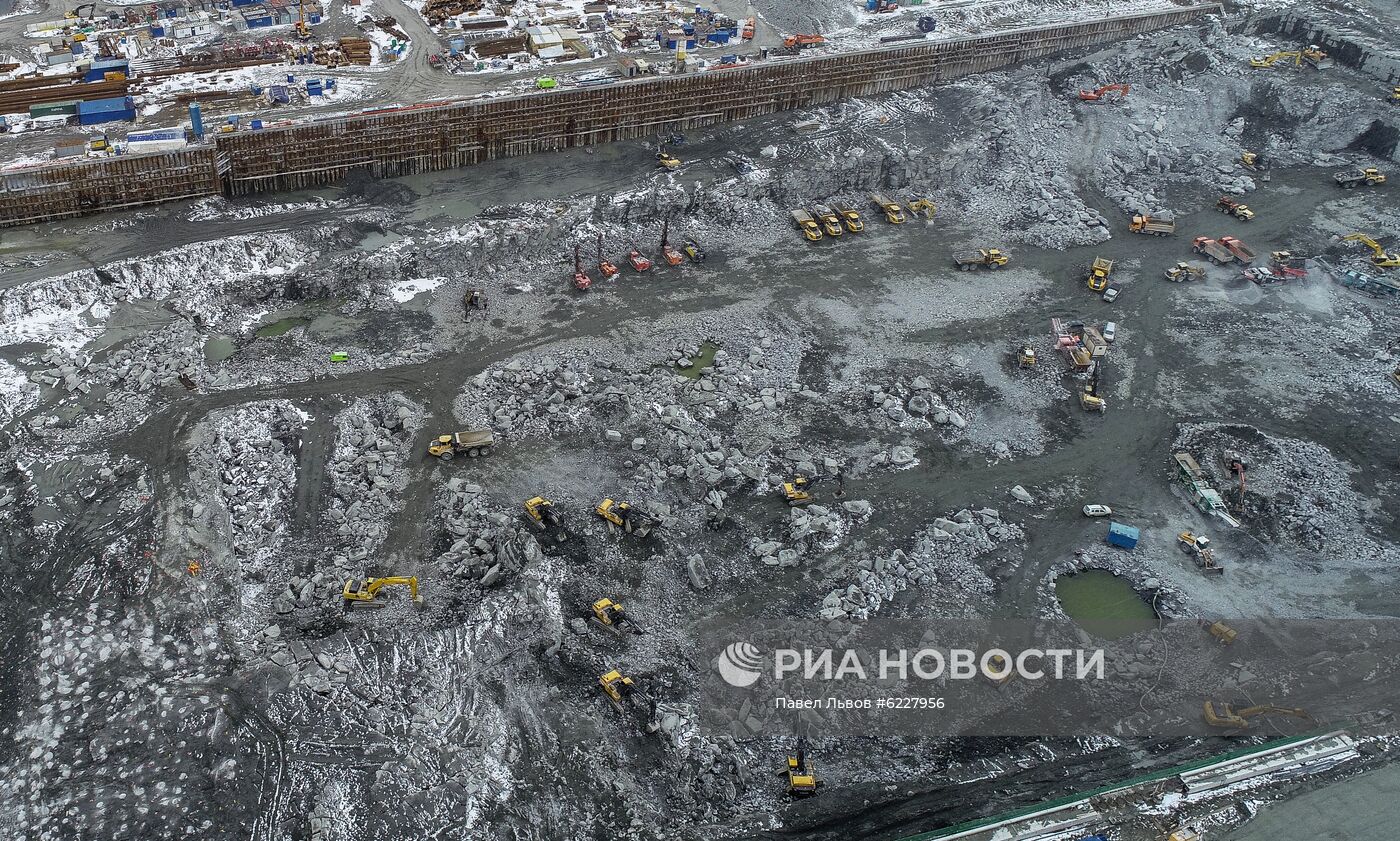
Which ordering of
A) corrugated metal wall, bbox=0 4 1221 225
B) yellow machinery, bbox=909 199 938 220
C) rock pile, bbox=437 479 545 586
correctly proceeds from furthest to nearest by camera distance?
yellow machinery, bbox=909 199 938 220
corrugated metal wall, bbox=0 4 1221 225
rock pile, bbox=437 479 545 586

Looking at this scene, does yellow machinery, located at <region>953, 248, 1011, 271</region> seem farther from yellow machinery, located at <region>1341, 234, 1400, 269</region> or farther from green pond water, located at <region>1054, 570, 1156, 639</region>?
green pond water, located at <region>1054, 570, 1156, 639</region>

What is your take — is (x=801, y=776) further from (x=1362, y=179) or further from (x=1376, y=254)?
(x=1362, y=179)

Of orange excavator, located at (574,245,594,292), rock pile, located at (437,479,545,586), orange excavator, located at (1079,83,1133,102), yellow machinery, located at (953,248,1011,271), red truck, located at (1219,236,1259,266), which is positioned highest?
orange excavator, located at (1079,83,1133,102)

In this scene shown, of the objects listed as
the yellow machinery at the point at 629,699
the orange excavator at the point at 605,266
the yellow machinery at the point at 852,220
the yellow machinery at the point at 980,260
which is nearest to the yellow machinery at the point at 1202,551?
the yellow machinery at the point at 980,260

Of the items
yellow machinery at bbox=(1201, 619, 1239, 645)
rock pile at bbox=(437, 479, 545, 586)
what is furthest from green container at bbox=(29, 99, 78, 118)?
yellow machinery at bbox=(1201, 619, 1239, 645)

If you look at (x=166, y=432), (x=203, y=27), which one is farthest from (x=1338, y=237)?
(x=203, y=27)

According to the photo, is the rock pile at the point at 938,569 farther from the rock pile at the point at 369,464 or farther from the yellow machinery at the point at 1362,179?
the yellow machinery at the point at 1362,179

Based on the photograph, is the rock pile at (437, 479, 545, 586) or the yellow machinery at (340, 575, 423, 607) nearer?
the yellow machinery at (340, 575, 423, 607)

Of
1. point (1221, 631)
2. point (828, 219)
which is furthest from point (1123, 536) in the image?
point (828, 219)
